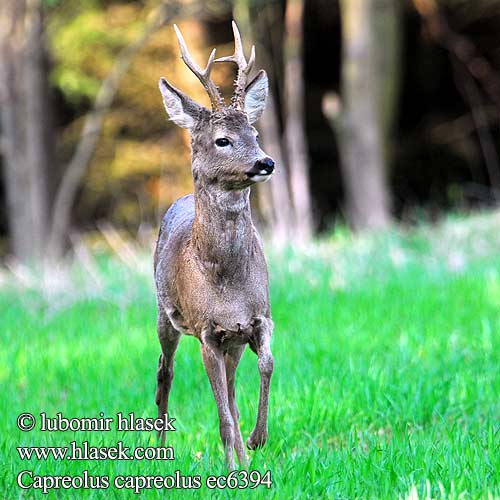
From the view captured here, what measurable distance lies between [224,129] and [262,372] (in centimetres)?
109

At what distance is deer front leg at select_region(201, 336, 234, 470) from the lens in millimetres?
4352

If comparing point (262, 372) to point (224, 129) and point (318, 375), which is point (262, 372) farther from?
point (318, 375)

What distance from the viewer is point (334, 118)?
15062 millimetres

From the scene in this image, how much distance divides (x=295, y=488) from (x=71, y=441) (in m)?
1.28

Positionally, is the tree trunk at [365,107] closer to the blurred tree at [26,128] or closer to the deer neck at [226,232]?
the blurred tree at [26,128]

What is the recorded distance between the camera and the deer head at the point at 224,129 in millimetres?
4250

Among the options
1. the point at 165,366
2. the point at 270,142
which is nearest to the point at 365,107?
the point at 270,142

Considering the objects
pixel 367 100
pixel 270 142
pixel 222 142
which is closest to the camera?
pixel 222 142

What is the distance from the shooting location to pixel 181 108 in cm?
452

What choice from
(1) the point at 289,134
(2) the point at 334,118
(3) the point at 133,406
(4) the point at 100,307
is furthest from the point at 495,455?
(2) the point at 334,118

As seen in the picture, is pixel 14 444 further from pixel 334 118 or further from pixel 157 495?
pixel 334 118

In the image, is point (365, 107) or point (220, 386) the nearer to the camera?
point (220, 386)

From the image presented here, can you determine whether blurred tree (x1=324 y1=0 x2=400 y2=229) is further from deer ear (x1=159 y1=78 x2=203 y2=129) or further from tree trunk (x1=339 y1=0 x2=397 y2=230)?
deer ear (x1=159 y1=78 x2=203 y2=129)

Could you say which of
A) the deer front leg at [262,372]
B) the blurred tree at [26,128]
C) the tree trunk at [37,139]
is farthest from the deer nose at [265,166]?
the tree trunk at [37,139]
